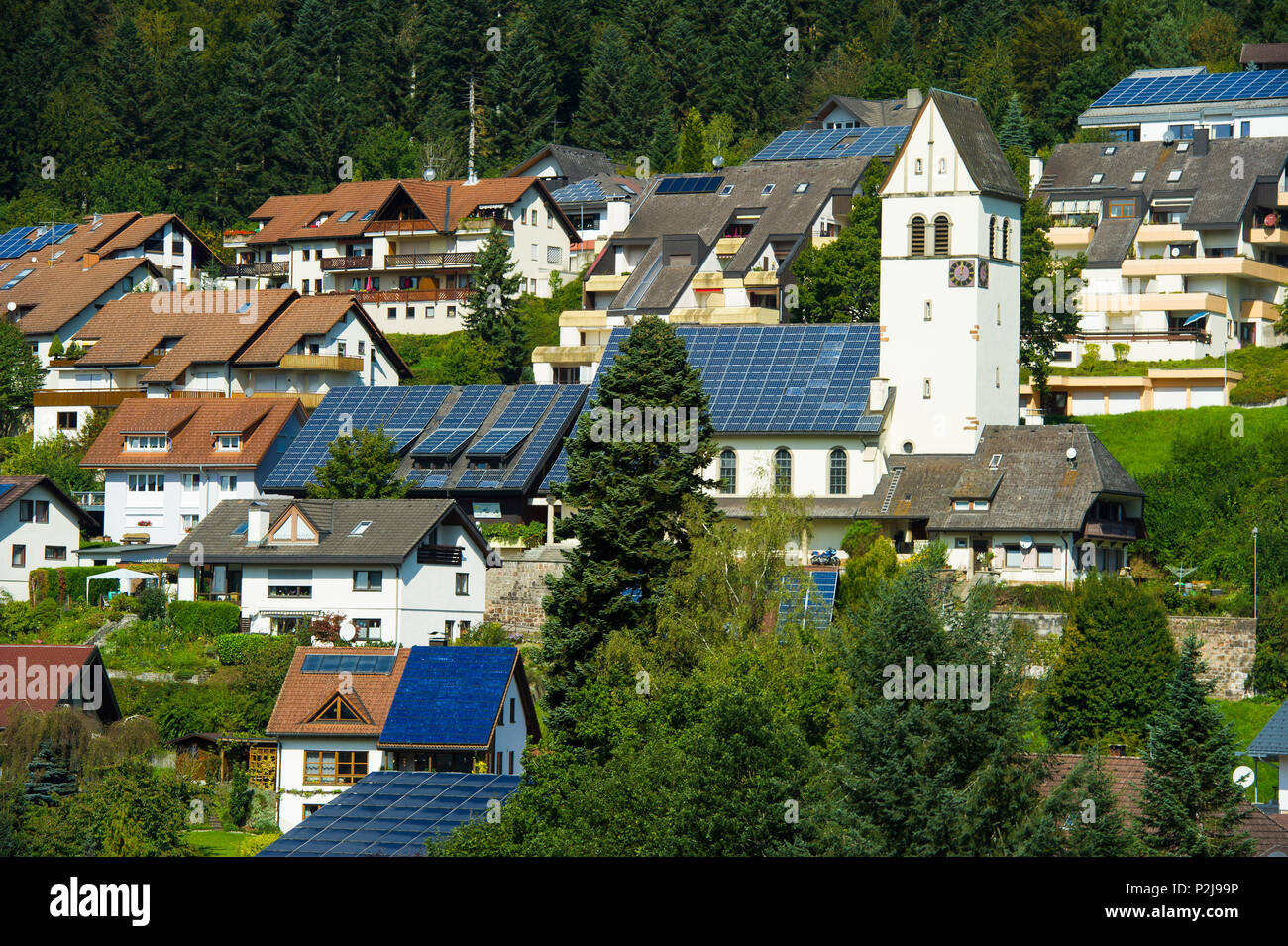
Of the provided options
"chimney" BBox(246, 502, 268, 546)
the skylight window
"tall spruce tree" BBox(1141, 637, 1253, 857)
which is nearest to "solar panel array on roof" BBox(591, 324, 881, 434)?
"chimney" BBox(246, 502, 268, 546)

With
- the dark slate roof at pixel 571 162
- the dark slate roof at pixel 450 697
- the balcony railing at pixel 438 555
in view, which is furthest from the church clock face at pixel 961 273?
the dark slate roof at pixel 571 162

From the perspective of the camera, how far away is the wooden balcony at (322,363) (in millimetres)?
83250

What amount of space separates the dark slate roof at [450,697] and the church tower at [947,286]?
76.0 ft

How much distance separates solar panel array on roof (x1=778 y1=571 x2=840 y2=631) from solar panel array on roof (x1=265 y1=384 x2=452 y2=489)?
27.6 metres

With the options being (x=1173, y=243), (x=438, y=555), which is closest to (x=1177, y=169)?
(x=1173, y=243)

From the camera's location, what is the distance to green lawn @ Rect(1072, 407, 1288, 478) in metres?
69.8

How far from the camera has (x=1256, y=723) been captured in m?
49.9

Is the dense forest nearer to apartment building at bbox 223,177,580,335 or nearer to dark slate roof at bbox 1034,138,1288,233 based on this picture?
apartment building at bbox 223,177,580,335

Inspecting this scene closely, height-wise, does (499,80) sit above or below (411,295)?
above

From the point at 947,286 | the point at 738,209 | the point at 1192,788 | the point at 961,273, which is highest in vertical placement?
the point at 738,209

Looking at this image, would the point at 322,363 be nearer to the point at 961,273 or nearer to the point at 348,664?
the point at 961,273

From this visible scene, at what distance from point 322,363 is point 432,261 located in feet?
60.8

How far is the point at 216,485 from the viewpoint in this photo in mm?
76562
